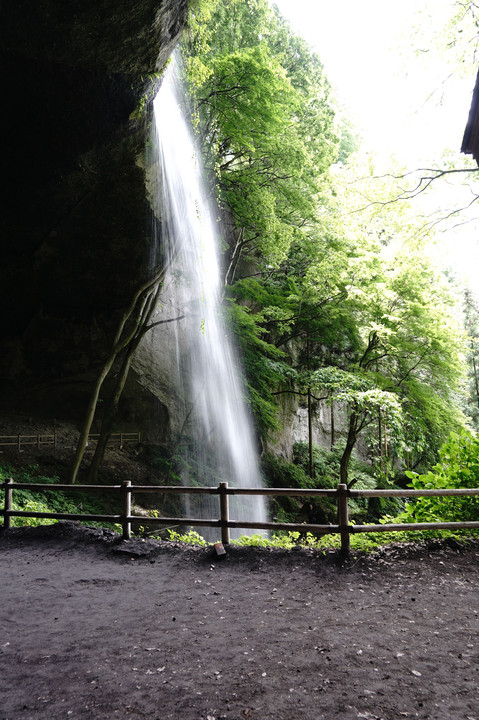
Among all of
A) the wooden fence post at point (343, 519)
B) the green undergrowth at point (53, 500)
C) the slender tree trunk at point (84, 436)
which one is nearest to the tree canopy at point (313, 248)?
the slender tree trunk at point (84, 436)

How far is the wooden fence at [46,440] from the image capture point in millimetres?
13195

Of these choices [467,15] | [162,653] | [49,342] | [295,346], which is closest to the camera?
[162,653]

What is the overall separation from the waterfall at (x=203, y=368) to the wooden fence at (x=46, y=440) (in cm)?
189

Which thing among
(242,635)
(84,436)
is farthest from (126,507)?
(84,436)

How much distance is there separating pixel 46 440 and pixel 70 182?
27.6ft

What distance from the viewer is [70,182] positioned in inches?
361

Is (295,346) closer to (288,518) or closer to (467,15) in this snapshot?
(288,518)

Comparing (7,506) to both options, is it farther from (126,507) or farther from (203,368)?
(203,368)

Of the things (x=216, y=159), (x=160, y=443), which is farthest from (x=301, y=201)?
(x=160, y=443)

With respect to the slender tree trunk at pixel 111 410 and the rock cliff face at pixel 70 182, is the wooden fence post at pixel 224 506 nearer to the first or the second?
the rock cliff face at pixel 70 182

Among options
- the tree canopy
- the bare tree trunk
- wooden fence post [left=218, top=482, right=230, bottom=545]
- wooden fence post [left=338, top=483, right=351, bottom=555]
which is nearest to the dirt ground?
wooden fence post [left=338, top=483, right=351, bottom=555]

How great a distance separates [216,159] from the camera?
12.6 metres

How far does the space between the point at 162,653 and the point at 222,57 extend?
1231cm

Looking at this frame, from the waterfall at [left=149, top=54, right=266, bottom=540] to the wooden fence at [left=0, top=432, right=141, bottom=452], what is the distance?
1.89 meters
